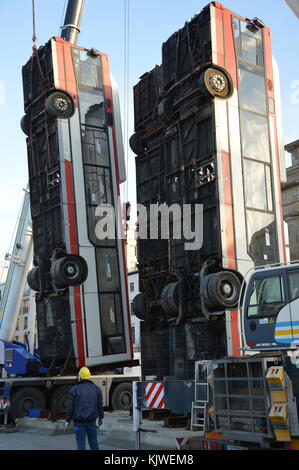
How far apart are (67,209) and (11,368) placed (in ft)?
17.8

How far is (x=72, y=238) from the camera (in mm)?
Answer: 17000

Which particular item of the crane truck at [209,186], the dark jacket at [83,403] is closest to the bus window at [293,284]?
the crane truck at [209,186]

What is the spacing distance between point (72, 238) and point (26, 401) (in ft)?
16.5

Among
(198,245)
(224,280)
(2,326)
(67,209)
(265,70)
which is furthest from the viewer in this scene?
(2,326)

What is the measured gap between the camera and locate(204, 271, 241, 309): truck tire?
13.0 meters

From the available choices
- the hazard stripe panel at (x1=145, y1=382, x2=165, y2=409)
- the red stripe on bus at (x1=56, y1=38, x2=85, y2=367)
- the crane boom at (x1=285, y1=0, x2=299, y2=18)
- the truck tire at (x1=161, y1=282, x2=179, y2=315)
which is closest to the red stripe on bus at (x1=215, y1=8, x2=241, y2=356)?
the truck tire at (x1=161, y1=282, x2=179, y2=315)

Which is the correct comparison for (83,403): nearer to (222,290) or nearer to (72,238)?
(222,290)

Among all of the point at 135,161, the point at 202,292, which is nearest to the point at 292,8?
the point at 202,292

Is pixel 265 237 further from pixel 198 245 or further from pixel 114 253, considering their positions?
pixel 114 253

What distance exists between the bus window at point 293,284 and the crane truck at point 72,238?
8.68 meters

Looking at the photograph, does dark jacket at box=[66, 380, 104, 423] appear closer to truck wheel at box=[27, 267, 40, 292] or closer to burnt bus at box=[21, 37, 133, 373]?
burnt bus at box=[21, 37, 133, 373]

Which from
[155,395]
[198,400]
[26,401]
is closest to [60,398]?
[26,401]
